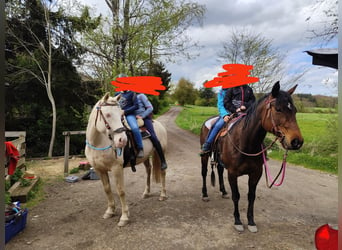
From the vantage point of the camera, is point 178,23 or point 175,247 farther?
point 178,23

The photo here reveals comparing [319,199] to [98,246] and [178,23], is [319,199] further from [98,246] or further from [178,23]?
[178,23]

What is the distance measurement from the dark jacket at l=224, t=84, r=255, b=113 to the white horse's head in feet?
6.38

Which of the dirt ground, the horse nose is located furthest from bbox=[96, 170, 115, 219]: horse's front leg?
the horse nose

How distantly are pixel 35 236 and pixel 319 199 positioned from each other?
5281mm

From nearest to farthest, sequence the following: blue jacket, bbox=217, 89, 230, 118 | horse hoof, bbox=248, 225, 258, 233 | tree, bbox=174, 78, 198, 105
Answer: horse hoof, bbox=248, 225, 258, 233 → blue jacket, bbox=217, 89, 230, 118 → tree, bbox=174, 78, 198, 105

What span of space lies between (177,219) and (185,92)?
30.8 metres

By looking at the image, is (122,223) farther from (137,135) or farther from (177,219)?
(137,135)

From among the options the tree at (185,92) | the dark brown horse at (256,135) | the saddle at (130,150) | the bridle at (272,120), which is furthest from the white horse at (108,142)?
the tree at (185,92)

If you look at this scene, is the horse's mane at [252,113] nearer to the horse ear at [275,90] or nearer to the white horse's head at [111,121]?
the horse ear at [275,90]

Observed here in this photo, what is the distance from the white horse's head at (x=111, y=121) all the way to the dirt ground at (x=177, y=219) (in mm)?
1400

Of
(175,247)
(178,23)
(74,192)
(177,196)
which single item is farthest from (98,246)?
(178,23)

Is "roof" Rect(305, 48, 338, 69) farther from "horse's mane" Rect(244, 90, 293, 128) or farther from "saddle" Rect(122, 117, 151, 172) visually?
"saddle" Rect(122, 117, 151, 172)

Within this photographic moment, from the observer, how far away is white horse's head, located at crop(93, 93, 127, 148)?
273cm

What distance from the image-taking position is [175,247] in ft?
8.75
